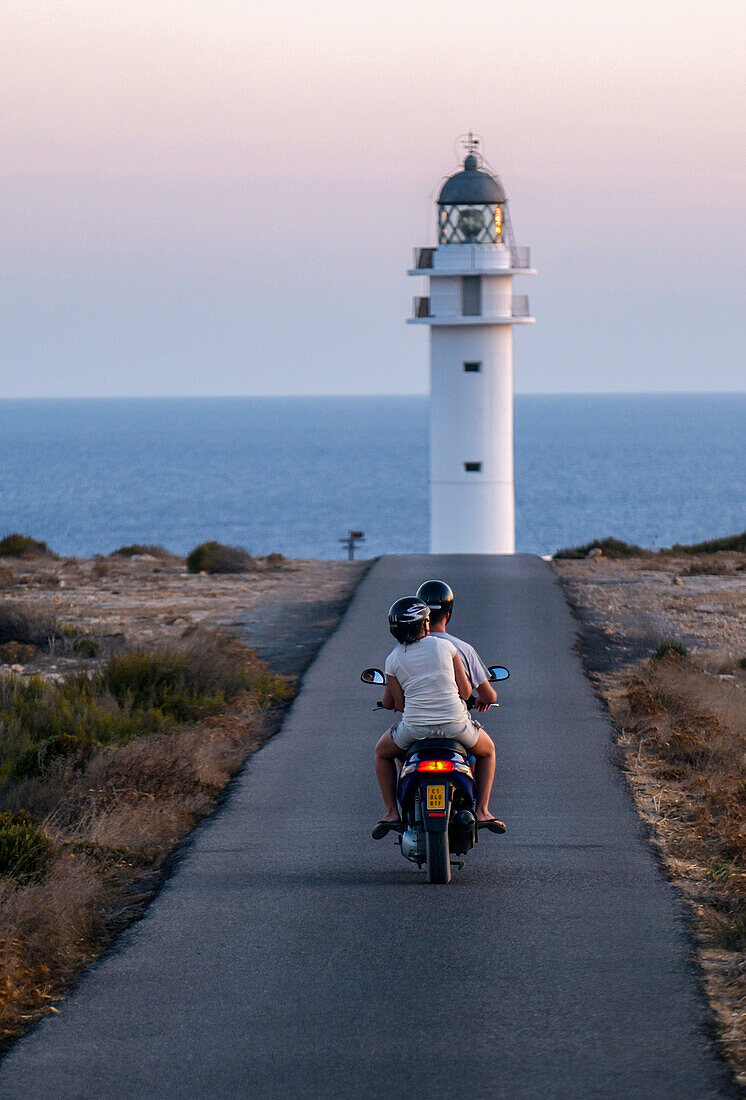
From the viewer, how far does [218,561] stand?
24531 mm

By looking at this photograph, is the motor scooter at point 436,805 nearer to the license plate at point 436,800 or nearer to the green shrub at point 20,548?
the license plate at point 436,800

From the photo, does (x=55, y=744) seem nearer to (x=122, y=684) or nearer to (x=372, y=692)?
(x=122, y=684)

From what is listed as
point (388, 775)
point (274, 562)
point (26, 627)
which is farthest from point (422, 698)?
point (274, 562)

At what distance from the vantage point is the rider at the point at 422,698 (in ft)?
23.1

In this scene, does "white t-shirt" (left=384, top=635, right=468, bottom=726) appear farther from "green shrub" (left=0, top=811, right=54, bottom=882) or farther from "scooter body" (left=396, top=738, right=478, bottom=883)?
"green shrub" (left=0, top=811, right=54, bottom=882)

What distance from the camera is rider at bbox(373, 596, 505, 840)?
7035 millimetres

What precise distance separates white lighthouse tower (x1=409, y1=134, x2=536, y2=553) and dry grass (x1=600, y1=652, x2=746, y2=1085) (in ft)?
54.4

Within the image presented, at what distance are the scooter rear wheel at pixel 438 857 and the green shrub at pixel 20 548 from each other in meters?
21.7

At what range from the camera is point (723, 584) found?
2252 cm

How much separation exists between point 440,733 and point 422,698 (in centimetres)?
21

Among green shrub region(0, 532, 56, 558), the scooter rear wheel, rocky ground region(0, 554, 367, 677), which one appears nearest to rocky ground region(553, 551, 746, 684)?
rocky ground region(0, 554, 367, 677)

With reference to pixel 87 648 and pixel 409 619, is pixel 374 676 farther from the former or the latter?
pixel 87 648

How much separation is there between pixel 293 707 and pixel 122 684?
72.0 inches

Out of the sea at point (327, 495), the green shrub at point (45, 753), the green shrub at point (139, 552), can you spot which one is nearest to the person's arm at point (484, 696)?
the green shrub at point (45, 753)
